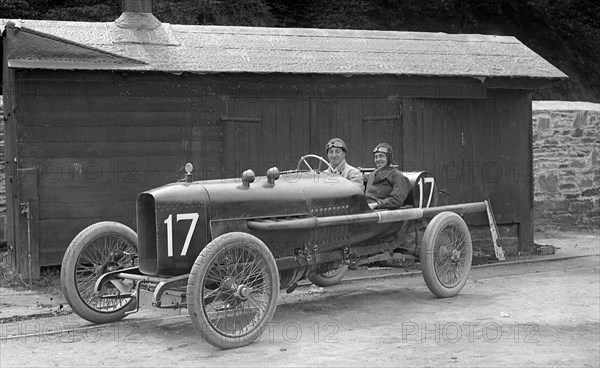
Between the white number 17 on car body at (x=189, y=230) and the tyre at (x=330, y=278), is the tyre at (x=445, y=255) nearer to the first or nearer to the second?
the tyre at (x=330, y=278)

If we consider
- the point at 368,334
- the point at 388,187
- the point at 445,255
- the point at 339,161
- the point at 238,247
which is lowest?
the point at 368,334

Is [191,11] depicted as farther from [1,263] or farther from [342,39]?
[1,263]

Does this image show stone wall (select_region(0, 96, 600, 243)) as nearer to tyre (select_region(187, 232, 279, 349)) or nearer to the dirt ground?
the dirt ground

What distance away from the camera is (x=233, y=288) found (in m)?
7.46

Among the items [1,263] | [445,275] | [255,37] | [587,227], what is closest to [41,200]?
[1,263]

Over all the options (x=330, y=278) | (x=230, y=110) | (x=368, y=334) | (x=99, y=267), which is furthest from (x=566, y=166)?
(x=99, y=267)

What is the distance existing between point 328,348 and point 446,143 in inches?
253

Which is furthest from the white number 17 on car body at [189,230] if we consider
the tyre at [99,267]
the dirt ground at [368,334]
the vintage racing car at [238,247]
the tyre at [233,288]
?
the tyre at [99,267]

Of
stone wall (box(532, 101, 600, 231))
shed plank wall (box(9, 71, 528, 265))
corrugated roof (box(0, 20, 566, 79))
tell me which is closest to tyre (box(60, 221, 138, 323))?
shed plank wall (box(9, 71, 528, 265))

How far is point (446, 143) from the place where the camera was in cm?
1309

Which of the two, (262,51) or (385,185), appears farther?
(262,51)

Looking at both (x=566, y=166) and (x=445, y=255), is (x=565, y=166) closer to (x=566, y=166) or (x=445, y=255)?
(x=566, y=166)

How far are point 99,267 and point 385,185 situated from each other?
10.5 ft

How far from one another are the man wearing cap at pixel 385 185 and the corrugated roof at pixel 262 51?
7.41 ft
